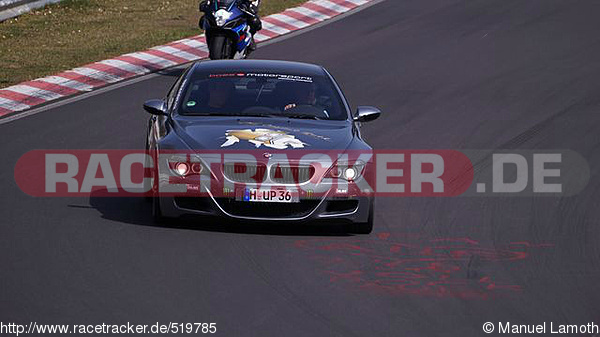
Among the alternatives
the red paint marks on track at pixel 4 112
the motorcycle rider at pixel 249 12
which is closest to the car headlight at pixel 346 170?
the red paint marks on track at pixel 4 112

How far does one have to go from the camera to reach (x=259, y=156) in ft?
35.2

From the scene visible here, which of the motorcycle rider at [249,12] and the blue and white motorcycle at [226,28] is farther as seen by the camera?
the motorcycle rider at [249,12]

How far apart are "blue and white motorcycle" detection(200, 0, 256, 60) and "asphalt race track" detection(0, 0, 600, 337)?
137cm

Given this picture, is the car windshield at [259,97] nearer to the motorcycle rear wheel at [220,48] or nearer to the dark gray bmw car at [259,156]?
the dark gray bmw car at [259,156]

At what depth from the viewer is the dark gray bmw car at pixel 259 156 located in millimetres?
10633

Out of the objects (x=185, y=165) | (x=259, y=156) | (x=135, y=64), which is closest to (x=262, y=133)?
(x=259, y=156)

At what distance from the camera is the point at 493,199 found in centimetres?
1262

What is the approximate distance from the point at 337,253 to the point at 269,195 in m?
0.77

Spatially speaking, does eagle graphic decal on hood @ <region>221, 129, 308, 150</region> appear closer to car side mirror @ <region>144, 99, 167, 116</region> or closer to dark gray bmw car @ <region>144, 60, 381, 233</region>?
dark gray bmw car @ <region>144, 60, 381, 233</region>

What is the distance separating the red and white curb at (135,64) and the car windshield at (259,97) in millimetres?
5325

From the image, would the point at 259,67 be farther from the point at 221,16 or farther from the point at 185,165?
the point at 221,16

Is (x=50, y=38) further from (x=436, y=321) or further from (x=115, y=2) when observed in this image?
(x=436, y=321)

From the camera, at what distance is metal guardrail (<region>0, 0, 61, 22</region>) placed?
79.9 ft

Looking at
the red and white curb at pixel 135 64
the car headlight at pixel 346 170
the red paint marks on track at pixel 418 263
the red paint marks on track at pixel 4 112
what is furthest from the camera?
the red and white curb at pixel 135 64
